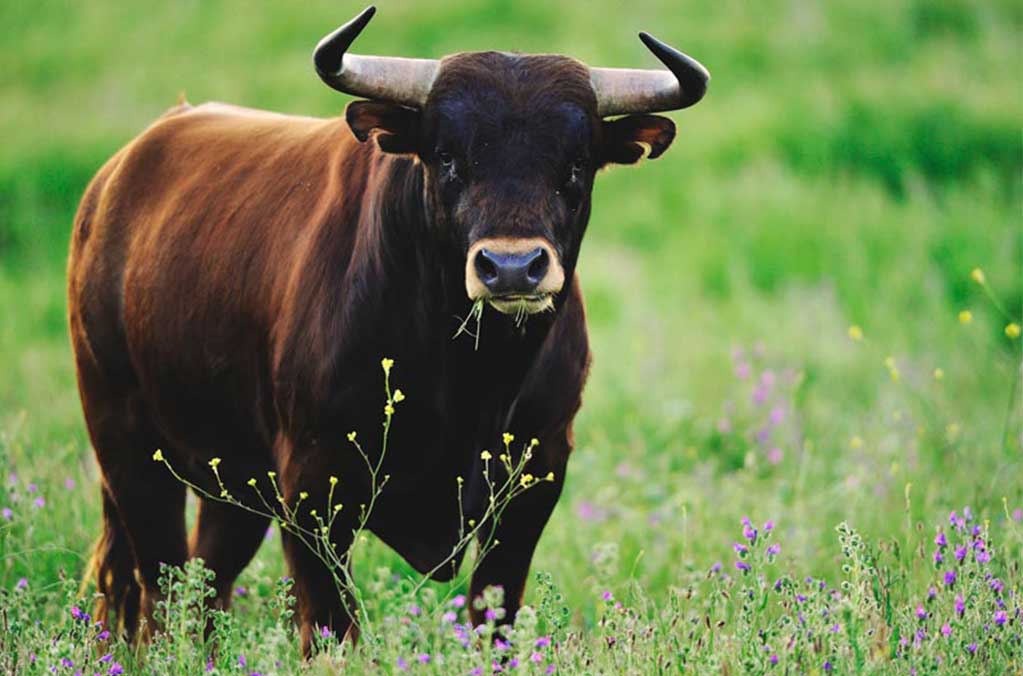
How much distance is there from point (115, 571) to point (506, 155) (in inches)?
99.5

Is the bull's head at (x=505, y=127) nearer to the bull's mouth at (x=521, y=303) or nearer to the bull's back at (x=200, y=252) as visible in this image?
the bull's mouth at (x=521, y=303)

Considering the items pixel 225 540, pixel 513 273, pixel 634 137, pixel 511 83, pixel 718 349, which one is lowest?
pixel 718 349

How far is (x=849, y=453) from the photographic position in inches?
315

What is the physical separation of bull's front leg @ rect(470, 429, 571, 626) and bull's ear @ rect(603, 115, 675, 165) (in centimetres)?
90

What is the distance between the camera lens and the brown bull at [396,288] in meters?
4.73

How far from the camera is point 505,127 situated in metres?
4.71

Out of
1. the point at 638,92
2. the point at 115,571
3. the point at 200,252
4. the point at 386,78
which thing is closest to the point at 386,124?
the point at 386,78

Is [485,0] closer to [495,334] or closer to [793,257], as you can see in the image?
[793,257]

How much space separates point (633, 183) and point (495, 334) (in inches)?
348

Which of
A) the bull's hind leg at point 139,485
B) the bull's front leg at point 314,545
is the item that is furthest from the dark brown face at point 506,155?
the bull's hind leg at point 139,485

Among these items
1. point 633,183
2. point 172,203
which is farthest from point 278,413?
point 633,183

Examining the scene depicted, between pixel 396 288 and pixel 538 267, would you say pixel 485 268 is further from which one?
pixel 396 288

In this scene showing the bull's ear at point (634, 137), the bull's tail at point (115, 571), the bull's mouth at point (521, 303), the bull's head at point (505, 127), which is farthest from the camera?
the bull's tail at point (115, 571)

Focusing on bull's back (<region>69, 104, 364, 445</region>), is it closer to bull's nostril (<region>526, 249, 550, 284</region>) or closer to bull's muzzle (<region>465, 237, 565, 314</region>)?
bull's muzzle (<region>465, 237, 565, 314</region>)
